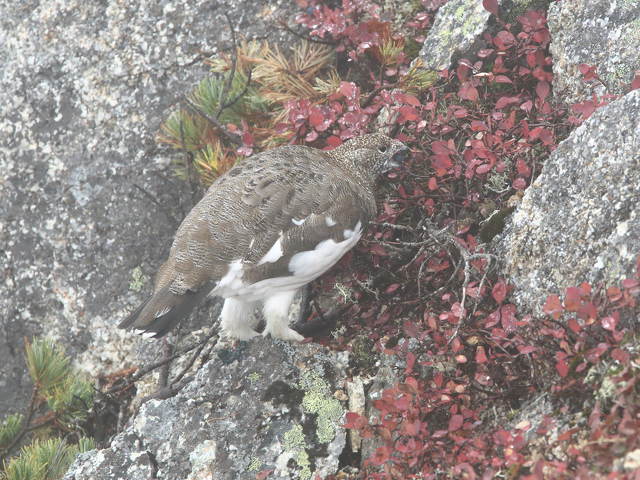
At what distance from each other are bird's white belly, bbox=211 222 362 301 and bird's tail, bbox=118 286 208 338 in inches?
4.4

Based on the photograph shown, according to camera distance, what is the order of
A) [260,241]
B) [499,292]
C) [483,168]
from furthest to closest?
[483,168] < [260,241] < [499,292]

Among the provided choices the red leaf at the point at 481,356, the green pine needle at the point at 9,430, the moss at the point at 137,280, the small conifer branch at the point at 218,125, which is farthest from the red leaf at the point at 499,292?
the green pine needle at the point at 9,430

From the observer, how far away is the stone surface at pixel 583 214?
271 cm

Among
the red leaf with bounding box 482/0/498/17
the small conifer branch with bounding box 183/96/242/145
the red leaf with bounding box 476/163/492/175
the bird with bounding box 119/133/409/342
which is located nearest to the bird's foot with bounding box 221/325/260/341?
the bird with bounding box 119/133/409/342

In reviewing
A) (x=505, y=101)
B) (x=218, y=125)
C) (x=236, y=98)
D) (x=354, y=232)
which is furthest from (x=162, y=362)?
(x=505, y=101)

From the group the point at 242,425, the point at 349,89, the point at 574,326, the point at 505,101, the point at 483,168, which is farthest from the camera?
the point at 349,89

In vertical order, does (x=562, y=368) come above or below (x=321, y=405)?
above

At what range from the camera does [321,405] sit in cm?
327

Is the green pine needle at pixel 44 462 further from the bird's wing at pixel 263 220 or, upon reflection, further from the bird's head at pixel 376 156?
the bird's head at pixel 376 156

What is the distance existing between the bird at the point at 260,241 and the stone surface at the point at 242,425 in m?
0.22

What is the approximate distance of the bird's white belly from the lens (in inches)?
133

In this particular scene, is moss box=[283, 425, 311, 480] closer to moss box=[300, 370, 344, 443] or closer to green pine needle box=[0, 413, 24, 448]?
moss box=[300, 370, 344, 443]

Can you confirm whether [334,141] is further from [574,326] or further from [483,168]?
[574,326]

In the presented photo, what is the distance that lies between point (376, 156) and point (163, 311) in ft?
4.33
